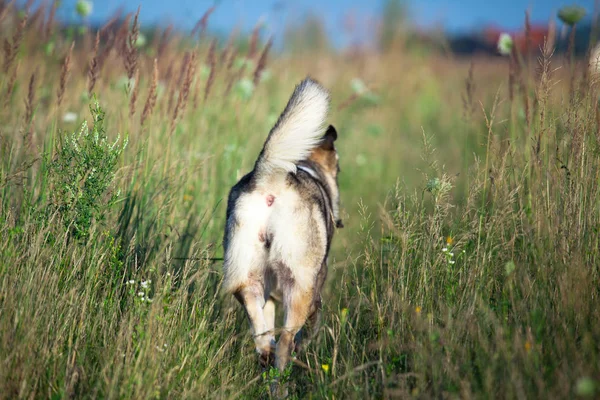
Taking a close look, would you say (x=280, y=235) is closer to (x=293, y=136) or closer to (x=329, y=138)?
(x=293, y=136)

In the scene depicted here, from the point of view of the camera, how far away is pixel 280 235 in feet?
9.84

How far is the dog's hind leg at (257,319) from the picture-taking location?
9.90ft

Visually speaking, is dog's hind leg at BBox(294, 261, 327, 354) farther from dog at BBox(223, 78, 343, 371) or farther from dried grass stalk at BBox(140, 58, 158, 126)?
dried grass stalk at BBox(140, 58, 158, 126)

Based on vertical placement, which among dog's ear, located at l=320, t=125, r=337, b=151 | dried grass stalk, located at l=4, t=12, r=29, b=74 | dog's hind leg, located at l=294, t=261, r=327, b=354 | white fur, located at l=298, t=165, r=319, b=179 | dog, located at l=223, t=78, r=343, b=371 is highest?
dried grass stalk, located at l=4, t=12, r=29, b=74

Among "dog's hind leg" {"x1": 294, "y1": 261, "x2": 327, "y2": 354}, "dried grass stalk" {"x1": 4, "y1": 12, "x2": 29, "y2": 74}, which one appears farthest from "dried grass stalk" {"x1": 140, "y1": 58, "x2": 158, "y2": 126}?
"dog's hind leg" {"x1": 294, "y1": 261, "x2": 327, "y2": 354}

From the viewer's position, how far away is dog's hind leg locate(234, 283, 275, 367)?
3.02 metres

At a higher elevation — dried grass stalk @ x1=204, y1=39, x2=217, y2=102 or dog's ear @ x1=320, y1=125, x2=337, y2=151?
dried grass stalk @ x1=204, y1=39, x2=217, y2=102

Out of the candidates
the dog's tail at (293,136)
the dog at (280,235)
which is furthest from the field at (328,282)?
the dog's tail at (293,136)

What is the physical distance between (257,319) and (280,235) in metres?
0.46

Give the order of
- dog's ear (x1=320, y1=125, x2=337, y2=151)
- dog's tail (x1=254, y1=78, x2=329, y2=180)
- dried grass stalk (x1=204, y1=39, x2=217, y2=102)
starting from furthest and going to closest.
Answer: dried grass stalk (x1=204, y1=39, x2=217, y2=102)
dog's ear (x1=320, y1=125, x2=337, y2=151)
dog's tail (x1=254, y1=78, x2=329, y2=180)

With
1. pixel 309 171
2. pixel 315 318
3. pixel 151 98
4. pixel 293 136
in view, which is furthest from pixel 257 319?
pixel 151 98

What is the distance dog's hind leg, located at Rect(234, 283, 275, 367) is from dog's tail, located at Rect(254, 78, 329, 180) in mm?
597

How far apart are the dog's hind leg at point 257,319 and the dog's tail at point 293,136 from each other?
1.96ft

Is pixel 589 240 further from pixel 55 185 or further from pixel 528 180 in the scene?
pixel 55 185
